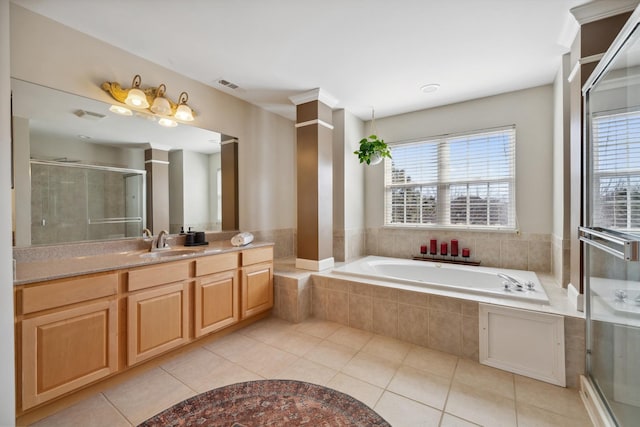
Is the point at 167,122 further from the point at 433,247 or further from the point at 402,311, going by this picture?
the point at 433,247

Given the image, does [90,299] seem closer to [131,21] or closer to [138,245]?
[138,245]

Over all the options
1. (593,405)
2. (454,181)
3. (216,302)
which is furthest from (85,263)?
(454,181)

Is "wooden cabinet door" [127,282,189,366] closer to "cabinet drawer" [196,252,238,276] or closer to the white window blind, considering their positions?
"cabinet drawer" [196,252,238,276]

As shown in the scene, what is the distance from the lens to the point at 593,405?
60.1 inches

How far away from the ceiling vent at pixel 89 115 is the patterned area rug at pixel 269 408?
214 cm

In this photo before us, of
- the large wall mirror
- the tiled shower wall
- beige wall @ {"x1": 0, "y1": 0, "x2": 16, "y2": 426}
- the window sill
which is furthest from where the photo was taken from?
the window sill

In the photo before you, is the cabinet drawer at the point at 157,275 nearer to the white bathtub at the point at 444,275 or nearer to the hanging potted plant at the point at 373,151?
the white bathtub at the point at 444,275

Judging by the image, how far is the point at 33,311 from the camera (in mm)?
1417

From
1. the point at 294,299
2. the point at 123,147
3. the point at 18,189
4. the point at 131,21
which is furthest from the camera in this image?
the point at 294,299

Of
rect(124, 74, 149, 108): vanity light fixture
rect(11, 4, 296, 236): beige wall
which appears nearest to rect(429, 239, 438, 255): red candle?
rect(11, 4, 296, 236): beige wall

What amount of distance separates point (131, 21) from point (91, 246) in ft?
5.48

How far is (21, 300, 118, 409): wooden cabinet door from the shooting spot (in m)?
1.41

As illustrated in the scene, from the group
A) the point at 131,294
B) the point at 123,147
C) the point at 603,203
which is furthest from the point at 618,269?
the point at 123,147

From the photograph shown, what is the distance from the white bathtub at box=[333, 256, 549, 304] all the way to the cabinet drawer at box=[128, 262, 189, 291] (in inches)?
60.0
